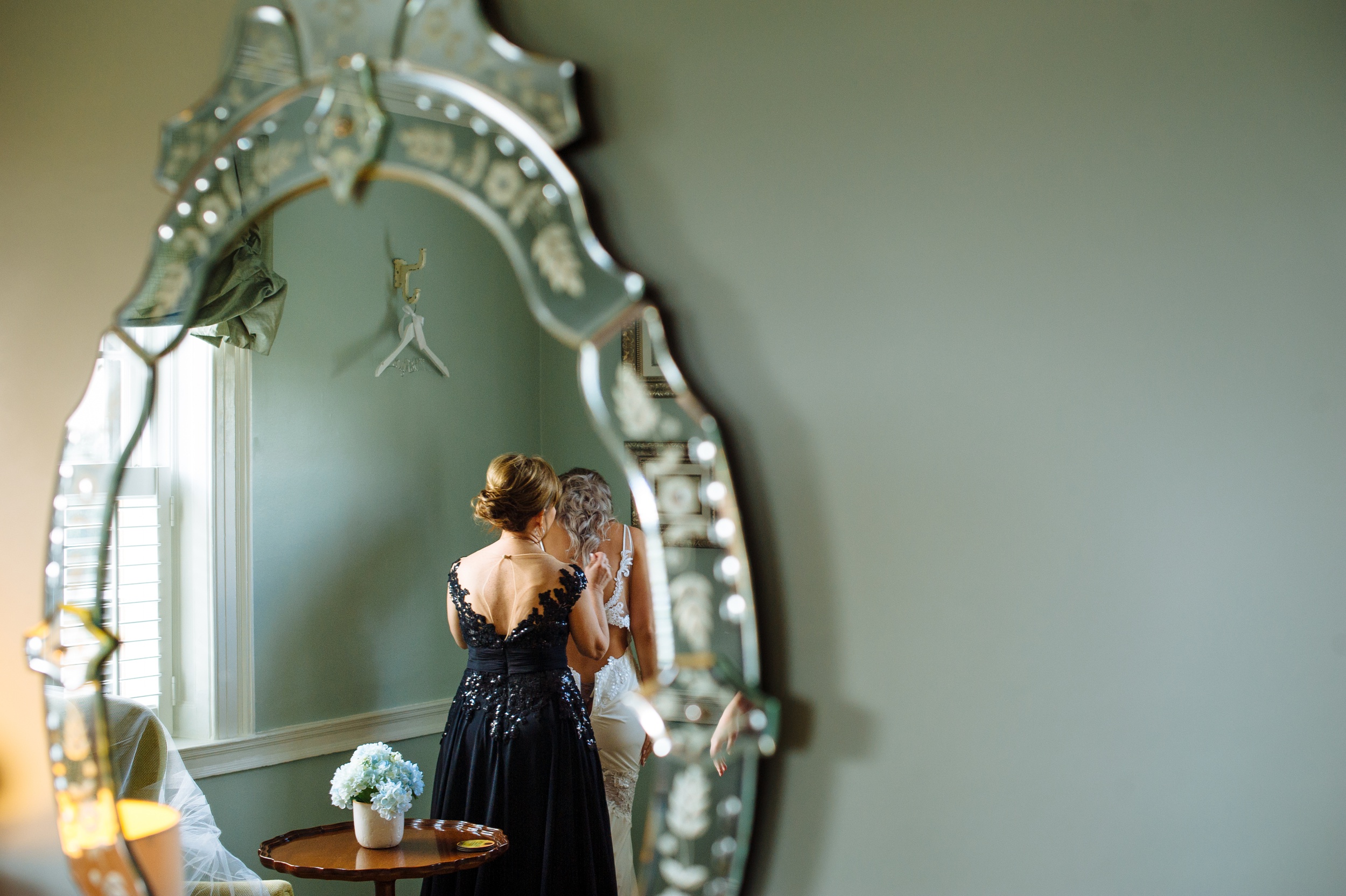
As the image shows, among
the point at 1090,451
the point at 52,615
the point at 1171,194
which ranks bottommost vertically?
the point at 52,615

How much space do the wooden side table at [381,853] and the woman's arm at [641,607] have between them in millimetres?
334

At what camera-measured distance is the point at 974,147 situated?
0.71 meters

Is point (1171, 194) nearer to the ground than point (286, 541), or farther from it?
farther from it

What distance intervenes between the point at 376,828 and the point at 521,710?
9.3 inches

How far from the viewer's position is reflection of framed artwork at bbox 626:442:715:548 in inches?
30.9

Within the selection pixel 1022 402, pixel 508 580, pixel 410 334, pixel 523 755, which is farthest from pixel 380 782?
pixel 1022 402

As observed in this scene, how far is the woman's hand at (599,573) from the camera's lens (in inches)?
38.6

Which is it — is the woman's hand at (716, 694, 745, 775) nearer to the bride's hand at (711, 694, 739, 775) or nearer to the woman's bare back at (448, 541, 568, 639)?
the bride's hand at (711, 694, 739, 775)

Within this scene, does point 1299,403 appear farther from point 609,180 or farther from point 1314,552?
point 609,180

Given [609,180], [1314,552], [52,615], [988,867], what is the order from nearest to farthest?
1. [1314,552]
2. [988,867]
3. [609,180]
4. [52,615]

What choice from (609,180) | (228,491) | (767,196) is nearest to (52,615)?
(228,491)

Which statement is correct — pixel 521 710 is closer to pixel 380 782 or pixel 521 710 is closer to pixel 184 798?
pixel 380 782

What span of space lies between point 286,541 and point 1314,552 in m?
1.11

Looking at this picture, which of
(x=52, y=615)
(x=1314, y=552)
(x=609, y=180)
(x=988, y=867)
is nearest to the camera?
(x=1314, y=552)
